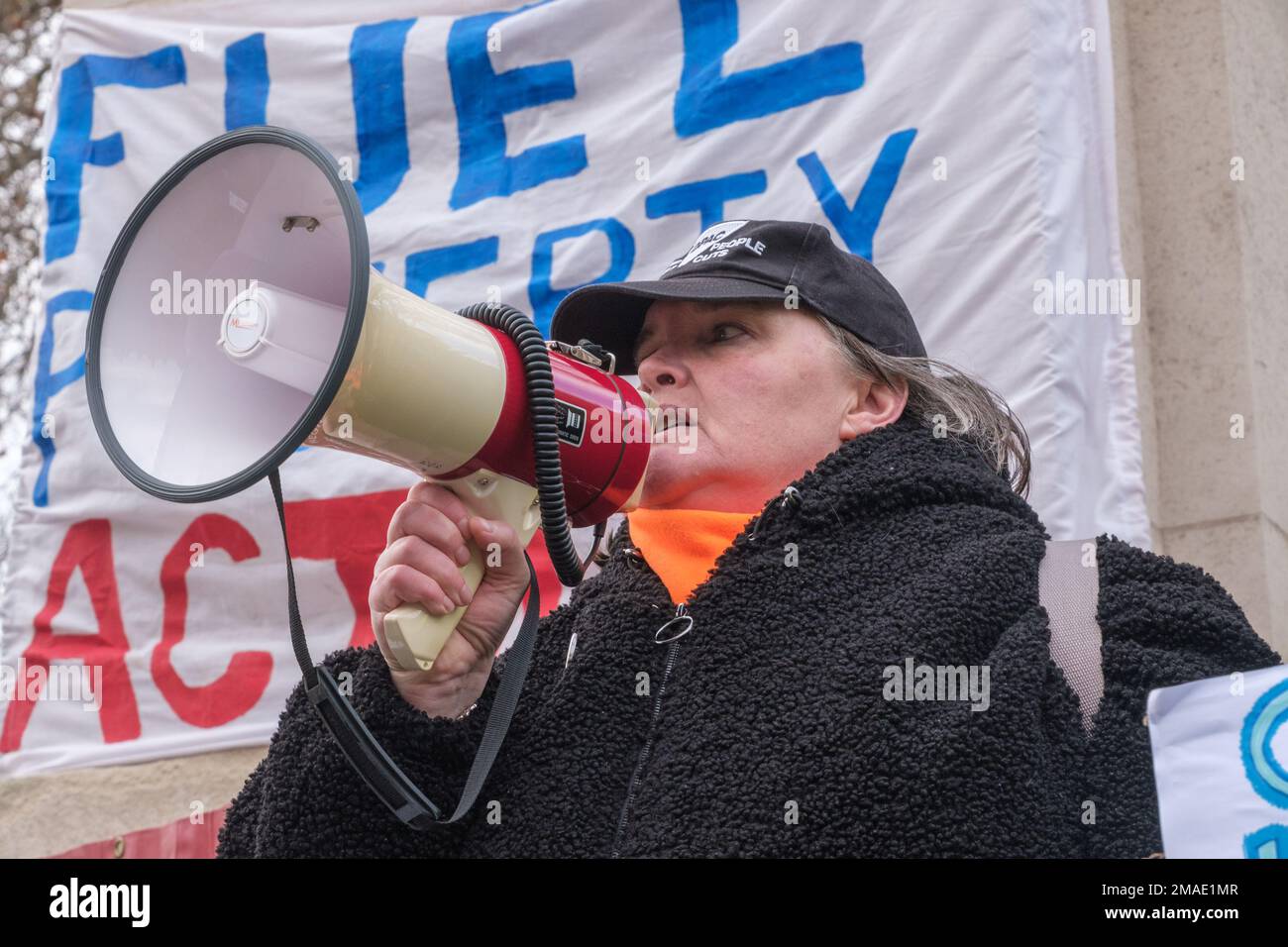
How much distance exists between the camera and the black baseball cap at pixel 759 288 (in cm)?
175

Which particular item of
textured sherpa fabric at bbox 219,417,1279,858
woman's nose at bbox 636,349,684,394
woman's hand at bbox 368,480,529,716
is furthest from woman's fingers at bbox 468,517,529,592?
woman's nose at bbox 636,349,684,394

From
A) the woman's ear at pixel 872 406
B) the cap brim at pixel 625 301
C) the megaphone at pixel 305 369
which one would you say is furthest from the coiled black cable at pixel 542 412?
the woman's ear at pixel 872 406

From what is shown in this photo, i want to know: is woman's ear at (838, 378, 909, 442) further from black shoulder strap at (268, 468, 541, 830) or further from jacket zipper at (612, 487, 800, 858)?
black shoulder strap at (268, 468, 541, 830)

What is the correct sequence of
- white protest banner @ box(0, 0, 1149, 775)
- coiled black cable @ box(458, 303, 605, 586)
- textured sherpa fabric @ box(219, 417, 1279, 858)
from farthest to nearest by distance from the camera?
white protest banner @ box(0, 0, 1149, 775) < coiled black cable @ box(458, 303, 605, 586) < textured sherpa fabric @ box(219, 417, 1279, 858)

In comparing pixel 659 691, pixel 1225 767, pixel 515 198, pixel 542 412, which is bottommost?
pixel 1225 767

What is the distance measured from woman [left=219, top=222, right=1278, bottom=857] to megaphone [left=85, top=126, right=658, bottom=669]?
9 cm

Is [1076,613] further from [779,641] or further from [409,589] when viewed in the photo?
[409,589]

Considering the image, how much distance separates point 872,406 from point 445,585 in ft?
1.90

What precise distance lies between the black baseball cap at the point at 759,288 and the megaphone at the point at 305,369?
0.72 ft

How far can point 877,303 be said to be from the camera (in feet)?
6.04

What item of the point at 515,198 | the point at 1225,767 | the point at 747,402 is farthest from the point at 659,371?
the point at 515,198

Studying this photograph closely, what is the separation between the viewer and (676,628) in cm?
162

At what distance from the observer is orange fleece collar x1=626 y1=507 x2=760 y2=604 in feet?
5.50

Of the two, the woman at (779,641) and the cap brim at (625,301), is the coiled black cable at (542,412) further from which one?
the cap brim at (625,301)
